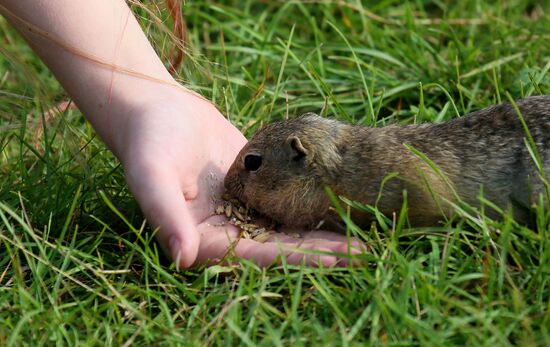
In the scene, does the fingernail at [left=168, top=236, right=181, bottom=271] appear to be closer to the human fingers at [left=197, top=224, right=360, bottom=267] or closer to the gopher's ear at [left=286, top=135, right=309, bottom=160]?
the human fingers at [left=197, top=224, right=360, bottom=267]

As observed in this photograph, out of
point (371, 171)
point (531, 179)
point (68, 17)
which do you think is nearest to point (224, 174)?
point (371, 171)

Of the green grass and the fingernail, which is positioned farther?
the fingernail

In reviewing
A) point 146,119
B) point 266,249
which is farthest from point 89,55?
point 266,249

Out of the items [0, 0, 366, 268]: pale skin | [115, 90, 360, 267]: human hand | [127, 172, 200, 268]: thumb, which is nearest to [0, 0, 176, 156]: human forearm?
[0, 0, 366, 268]: pale skin

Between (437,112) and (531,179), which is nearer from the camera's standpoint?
(531,179)

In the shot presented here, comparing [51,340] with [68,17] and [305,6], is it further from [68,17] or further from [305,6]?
[305,6]

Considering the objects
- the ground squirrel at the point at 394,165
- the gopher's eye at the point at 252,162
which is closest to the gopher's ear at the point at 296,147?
the ground squirrel at the point at 394,165
